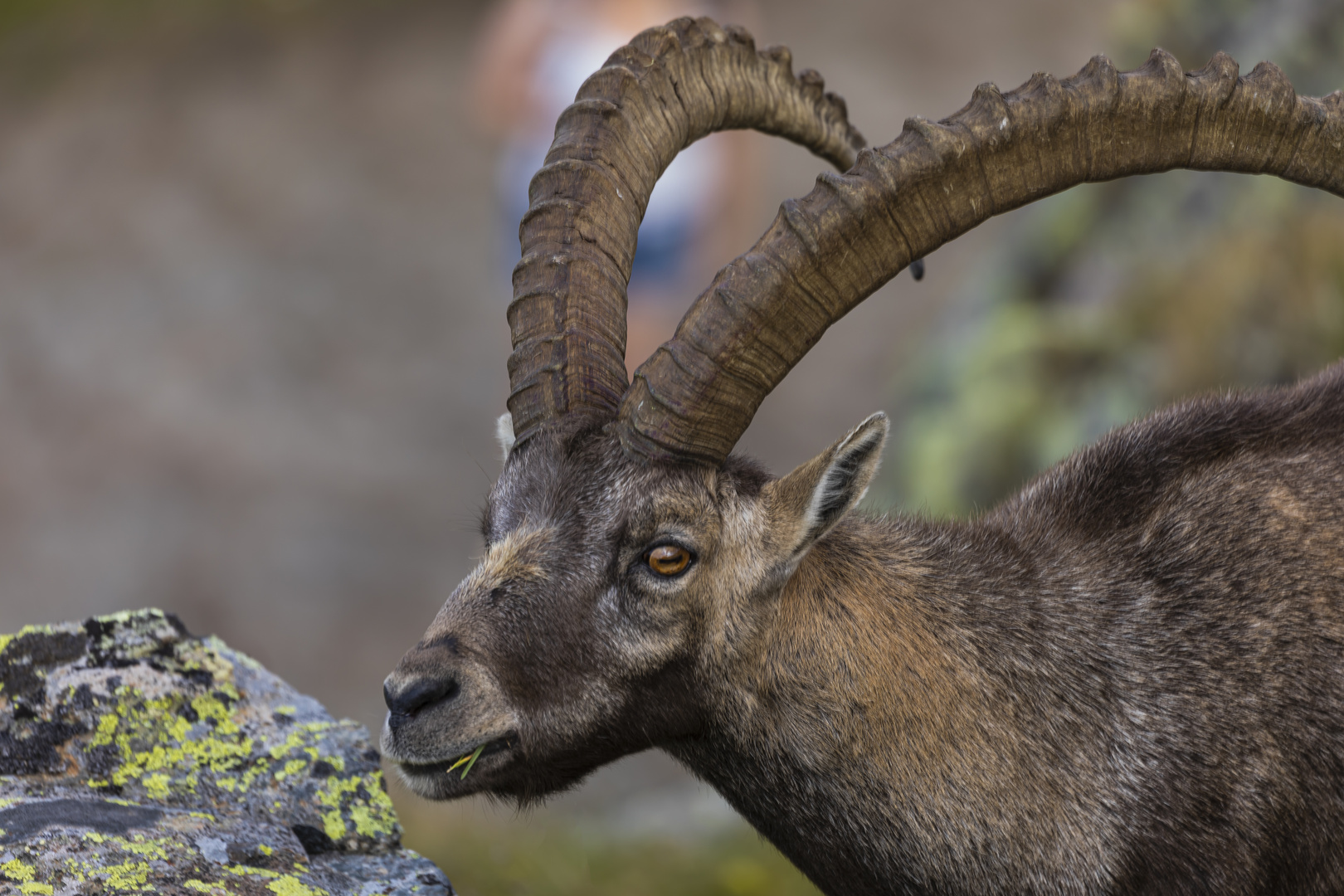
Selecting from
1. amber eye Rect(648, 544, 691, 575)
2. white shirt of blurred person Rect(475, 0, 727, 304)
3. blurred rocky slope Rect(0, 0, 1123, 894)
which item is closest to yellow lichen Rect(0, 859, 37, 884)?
amber eye Rect(648, 544, 691, 575)

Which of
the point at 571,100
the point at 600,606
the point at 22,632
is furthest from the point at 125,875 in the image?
the point at 571,100

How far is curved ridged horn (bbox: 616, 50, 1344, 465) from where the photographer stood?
159 inches

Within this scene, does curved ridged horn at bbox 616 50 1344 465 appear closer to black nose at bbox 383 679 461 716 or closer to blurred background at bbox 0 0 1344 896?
black nose at bbox 383 679 461 716

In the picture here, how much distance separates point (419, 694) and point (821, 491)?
151cm

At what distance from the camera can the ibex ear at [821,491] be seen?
421cm

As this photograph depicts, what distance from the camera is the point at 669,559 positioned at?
4156mm

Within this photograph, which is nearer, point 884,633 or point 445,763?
point 445,763

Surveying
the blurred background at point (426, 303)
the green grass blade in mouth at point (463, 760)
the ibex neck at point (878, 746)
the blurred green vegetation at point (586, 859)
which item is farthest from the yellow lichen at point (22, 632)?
the blurred green vegetation at point (586, 859)

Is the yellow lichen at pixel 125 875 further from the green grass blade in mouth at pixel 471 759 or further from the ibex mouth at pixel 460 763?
the green grass blade in mouth at pixel 471 759

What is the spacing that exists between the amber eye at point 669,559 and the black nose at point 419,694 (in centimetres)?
77

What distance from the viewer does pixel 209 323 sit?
19344 millimetres

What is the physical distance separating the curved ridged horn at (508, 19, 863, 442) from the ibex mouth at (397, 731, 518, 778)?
117 cm

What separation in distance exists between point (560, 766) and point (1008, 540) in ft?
6.45

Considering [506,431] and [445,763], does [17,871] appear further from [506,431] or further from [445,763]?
[506,431]
